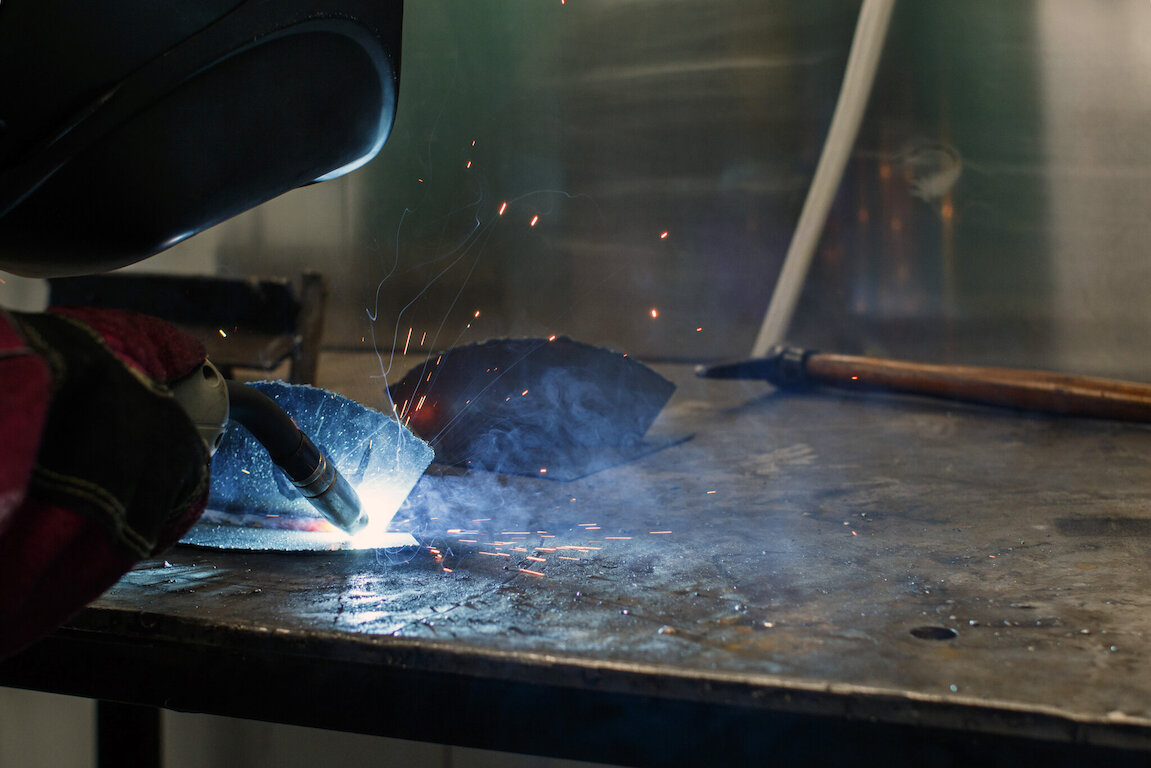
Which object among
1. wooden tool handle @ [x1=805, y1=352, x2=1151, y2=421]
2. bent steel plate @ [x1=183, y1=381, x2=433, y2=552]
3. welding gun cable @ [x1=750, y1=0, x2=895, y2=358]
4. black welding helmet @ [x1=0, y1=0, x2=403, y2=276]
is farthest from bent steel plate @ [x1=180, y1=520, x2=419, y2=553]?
welding gun cable @ [x1=750, y1=0, x2=895, y2=358]

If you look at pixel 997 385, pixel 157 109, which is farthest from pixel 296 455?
pixel 997 385

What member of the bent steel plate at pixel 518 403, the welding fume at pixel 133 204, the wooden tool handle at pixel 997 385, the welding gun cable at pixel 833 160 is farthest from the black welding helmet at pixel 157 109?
the welding gun cable at pixel 833 160

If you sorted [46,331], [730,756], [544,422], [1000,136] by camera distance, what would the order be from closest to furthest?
1. [46,331]
2. [730,756]
3. [544,422]
4. [1000,136]

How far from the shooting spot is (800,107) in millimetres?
3459

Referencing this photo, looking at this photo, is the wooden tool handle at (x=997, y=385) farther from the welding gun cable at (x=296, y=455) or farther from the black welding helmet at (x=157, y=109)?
the black welding helmet at (x=157, y=109)

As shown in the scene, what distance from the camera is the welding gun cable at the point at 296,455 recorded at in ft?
2.80

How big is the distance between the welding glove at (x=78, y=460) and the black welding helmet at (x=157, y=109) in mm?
284

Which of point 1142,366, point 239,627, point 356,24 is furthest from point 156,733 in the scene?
point 1142,366

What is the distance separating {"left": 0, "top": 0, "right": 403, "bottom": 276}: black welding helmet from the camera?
0.80 metres

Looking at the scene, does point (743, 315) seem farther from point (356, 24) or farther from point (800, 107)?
point (356, 24)

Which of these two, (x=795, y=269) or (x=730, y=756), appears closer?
(x=730, y=756)

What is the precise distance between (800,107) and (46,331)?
339 centimetres

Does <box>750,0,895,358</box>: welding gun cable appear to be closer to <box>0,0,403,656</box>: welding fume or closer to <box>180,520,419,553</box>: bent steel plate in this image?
<box>180,520,419,553</box>: bent steel plate

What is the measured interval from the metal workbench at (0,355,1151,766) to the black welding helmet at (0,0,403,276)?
0.42 meters
